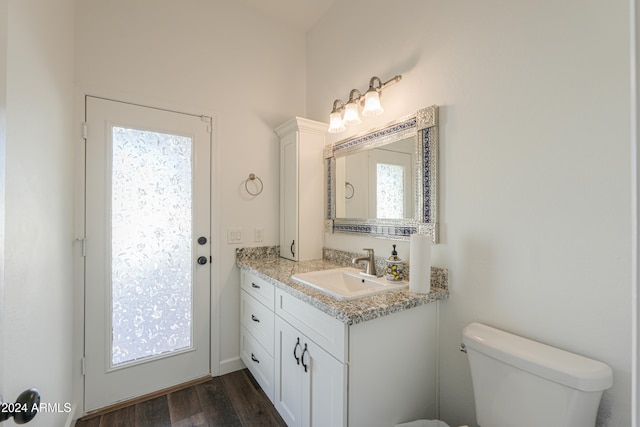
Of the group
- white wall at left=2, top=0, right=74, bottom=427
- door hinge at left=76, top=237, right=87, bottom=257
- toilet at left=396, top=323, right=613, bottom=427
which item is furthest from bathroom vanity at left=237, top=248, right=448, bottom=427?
door hinge at left=76, top=237, right=87, bottom=257

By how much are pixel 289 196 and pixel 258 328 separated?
1.02m

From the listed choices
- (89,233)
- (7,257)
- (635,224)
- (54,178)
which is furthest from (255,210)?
(635,224)

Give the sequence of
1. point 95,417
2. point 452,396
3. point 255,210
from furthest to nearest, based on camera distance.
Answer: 1. point 255,210
2. point 95,417
3. point 452,396

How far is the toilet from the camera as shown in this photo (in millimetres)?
919

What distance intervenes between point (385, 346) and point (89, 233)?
1.85 meters

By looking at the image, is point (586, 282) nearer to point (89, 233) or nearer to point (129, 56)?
point (89, 233)

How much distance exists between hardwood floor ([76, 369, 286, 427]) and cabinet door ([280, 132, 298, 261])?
100cm

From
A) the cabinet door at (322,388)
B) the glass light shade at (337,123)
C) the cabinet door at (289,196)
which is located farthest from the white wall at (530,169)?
the cabinet door at (289,196)

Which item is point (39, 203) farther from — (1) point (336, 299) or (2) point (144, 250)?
(1) point (336, 299)

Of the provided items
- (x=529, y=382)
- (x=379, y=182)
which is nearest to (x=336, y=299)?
(x=529, y=382)

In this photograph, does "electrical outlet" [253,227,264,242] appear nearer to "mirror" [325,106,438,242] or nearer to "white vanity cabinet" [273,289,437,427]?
"mirror" [325,106,438,242]

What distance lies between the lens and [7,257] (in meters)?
0.82

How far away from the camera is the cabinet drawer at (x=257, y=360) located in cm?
179

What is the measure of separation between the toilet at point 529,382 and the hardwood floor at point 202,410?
1.18 m
